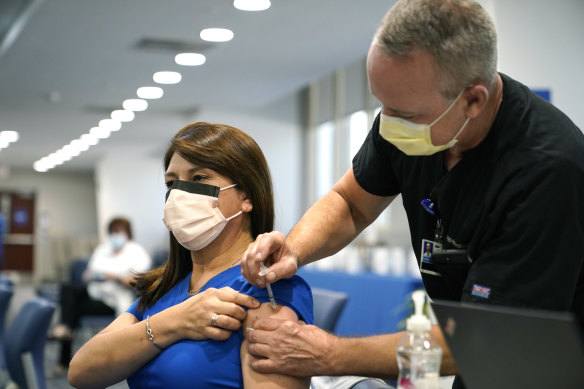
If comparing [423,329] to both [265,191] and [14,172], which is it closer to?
[265,191]

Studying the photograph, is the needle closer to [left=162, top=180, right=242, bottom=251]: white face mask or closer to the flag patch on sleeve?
[left=162, top=180, right=242, bottom=251]: white face mask

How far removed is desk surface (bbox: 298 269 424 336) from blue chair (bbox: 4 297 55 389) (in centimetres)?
223

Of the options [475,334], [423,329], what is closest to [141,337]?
[423,329]

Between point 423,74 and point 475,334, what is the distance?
428 millimetres

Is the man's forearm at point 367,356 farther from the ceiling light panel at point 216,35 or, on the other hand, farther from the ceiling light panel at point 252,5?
the ceiling light panel at point 216,35

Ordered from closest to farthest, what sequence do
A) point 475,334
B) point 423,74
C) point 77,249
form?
point 475,334 < point 423,74 < point 77,249

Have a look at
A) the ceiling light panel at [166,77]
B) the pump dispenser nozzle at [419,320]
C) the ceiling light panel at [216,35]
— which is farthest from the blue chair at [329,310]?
the ceiling light panel at [166,77]

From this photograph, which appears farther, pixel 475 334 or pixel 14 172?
pixel 14 172

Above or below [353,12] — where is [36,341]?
below

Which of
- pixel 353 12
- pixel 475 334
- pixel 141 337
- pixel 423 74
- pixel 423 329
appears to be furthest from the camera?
pixel 353 12

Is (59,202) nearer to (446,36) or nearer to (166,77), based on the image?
(166,77)

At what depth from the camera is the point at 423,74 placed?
109cm

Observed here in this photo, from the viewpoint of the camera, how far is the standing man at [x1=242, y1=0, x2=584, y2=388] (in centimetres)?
105

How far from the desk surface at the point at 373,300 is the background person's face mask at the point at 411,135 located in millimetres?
3114
